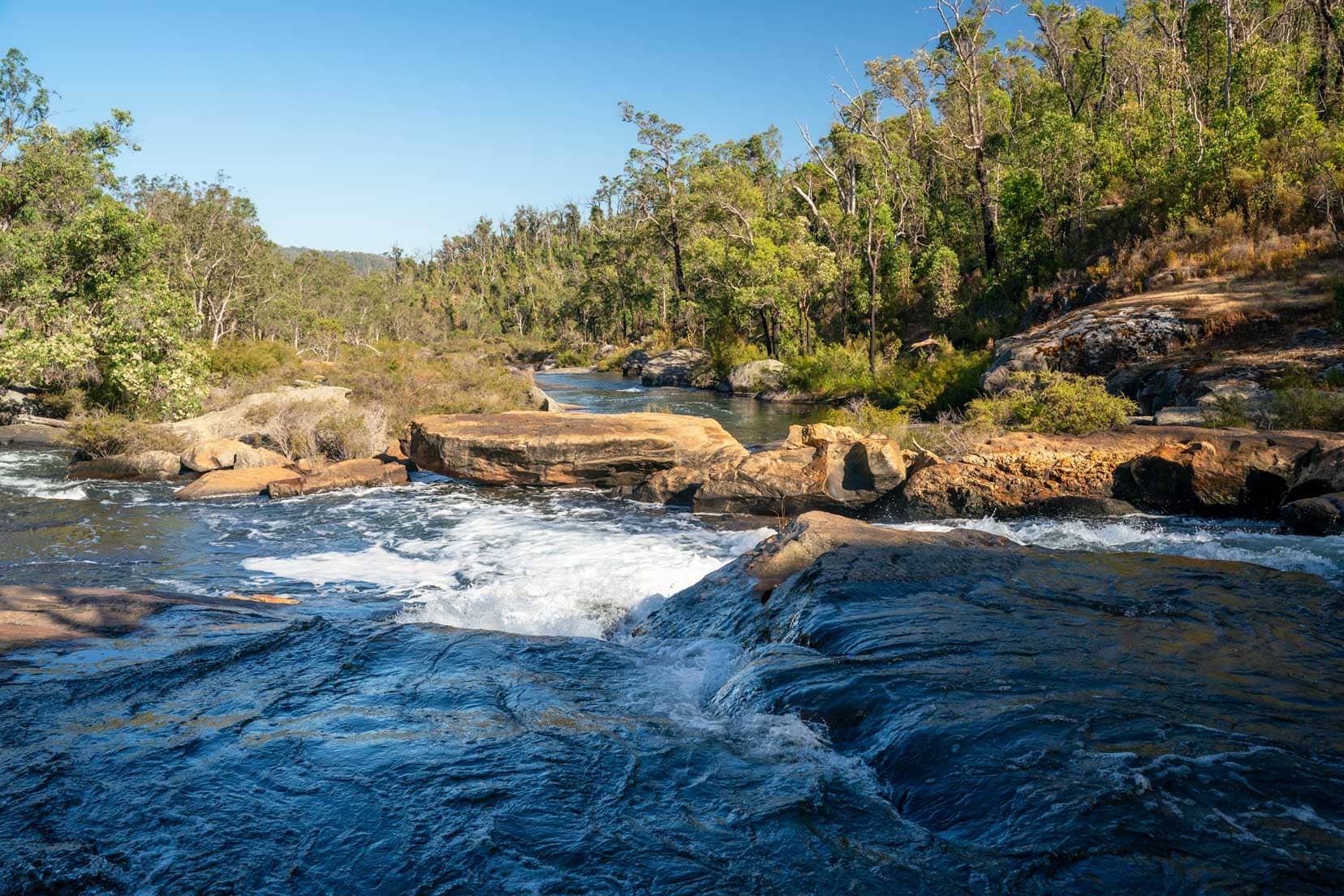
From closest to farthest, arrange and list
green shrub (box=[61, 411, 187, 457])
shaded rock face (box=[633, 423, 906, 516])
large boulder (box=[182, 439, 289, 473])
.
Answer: shaded rock face (box=[633, 423, 906, 516]) < green shrub (box=[61, 411, 187, 457]) < large boulder (box=[182, 439, 289, 473])

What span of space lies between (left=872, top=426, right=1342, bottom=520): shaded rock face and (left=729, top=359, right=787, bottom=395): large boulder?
70.7 ft

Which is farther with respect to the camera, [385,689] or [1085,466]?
[1085,466]

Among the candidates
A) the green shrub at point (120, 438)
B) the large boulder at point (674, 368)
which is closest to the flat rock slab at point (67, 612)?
the green shrub at point (120, 438)

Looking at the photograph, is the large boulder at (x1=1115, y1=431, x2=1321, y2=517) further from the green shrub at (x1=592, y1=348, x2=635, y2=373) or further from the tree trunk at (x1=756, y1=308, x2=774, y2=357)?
the green shrub at (x1=592, y1=348, x2=635, y2=373)

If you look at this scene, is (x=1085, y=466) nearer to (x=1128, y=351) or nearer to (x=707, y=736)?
(x=1128, y=351)

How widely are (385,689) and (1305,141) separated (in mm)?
27615

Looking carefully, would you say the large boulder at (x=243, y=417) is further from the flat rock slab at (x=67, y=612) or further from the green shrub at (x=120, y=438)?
the flat rock slab at (x=67, y=612)

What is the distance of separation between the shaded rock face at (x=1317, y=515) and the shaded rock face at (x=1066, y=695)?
2.76 metres

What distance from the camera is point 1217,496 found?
427 inches

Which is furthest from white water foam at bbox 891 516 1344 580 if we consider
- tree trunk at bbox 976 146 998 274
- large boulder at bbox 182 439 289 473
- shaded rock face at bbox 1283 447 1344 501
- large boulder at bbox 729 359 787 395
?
tree trunk at bbox 976 146 998 274

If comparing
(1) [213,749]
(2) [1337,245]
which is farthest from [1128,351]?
(1) [213,749]

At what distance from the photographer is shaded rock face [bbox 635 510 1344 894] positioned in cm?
332

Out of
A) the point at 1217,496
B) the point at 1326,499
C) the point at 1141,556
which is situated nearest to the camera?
the point at 1141,556

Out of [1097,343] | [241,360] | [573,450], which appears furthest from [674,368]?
[573,450]
